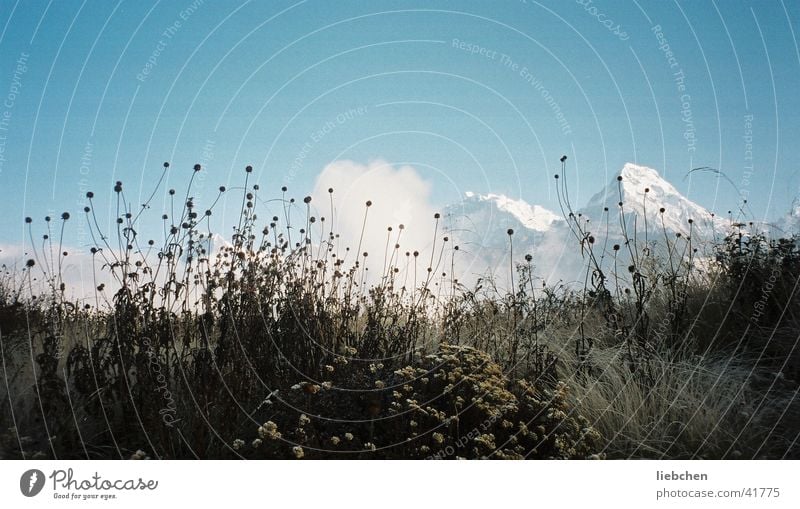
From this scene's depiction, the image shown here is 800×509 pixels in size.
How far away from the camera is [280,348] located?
4250mm

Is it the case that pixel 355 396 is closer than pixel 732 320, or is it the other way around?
pixel 355 396

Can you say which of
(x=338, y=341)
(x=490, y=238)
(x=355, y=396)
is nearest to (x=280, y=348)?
(x=338, y=341)

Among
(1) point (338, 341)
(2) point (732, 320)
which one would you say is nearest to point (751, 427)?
(2) point (732, 320)
